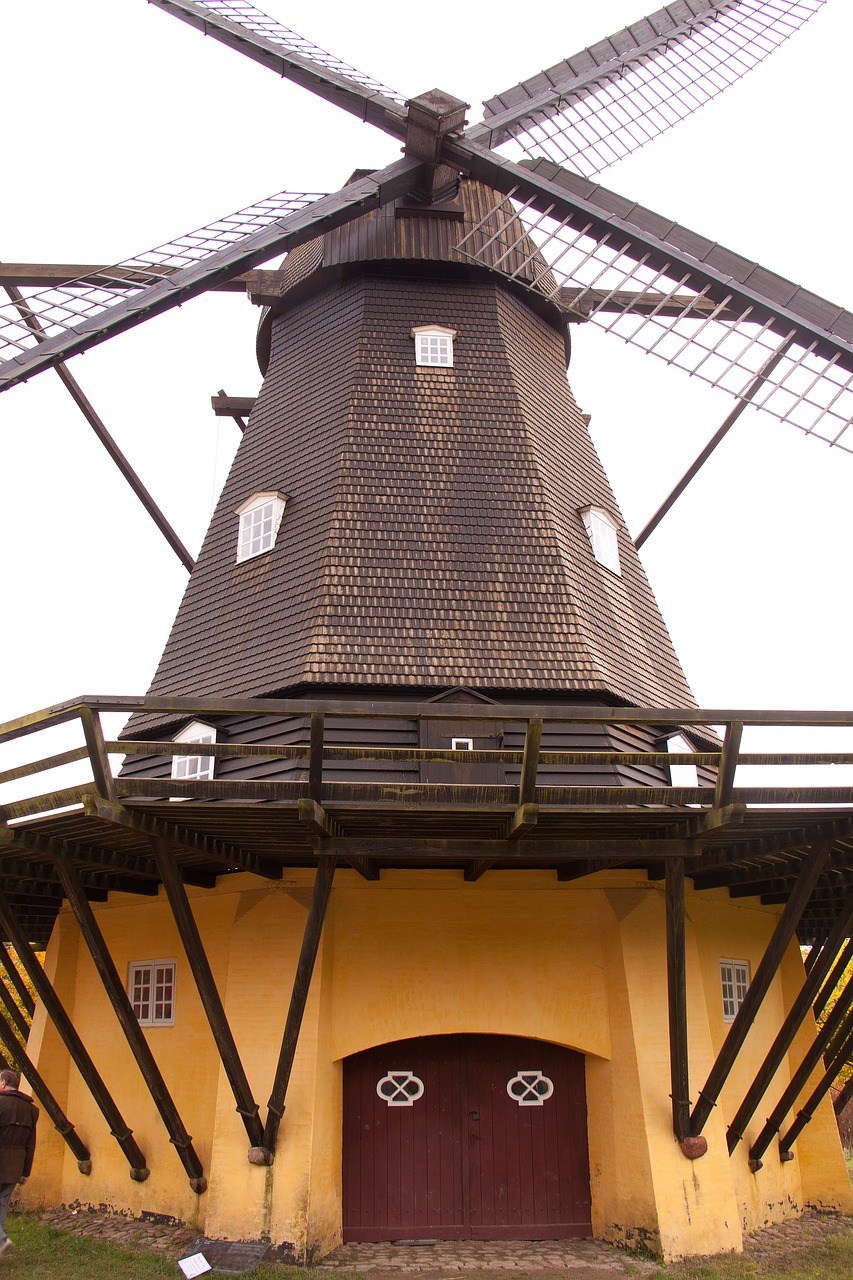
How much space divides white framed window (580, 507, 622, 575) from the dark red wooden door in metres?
4.75

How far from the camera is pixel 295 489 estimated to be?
1009 cm

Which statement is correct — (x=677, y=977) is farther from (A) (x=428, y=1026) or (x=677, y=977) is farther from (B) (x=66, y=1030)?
(B) (x=66, y=1030)

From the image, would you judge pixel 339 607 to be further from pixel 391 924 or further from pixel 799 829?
pixel 799 829

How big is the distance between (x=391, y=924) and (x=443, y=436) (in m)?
4.72

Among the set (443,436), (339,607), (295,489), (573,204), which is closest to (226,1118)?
(339,607)

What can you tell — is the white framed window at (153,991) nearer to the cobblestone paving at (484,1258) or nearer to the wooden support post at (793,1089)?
the cobblestone paving at (484,1258)

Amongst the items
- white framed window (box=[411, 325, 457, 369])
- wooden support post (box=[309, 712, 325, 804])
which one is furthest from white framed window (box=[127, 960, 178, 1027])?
white framed window (box=[411, 325, 457, 369])

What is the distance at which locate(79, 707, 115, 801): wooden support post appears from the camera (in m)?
6.12

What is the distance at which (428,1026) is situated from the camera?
8.42 m

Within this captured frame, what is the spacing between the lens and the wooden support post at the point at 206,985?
7.19 meters

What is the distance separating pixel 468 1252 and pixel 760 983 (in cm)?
318

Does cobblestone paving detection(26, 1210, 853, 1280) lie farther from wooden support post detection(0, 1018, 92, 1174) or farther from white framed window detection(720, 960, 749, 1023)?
white framed window detection(720, 960, 749, 1023)

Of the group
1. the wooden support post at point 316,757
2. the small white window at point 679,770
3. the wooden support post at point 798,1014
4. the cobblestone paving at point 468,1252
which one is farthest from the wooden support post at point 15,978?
the wooden support post at point 798,1014

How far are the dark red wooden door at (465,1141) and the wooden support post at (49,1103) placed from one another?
8.90 ft
